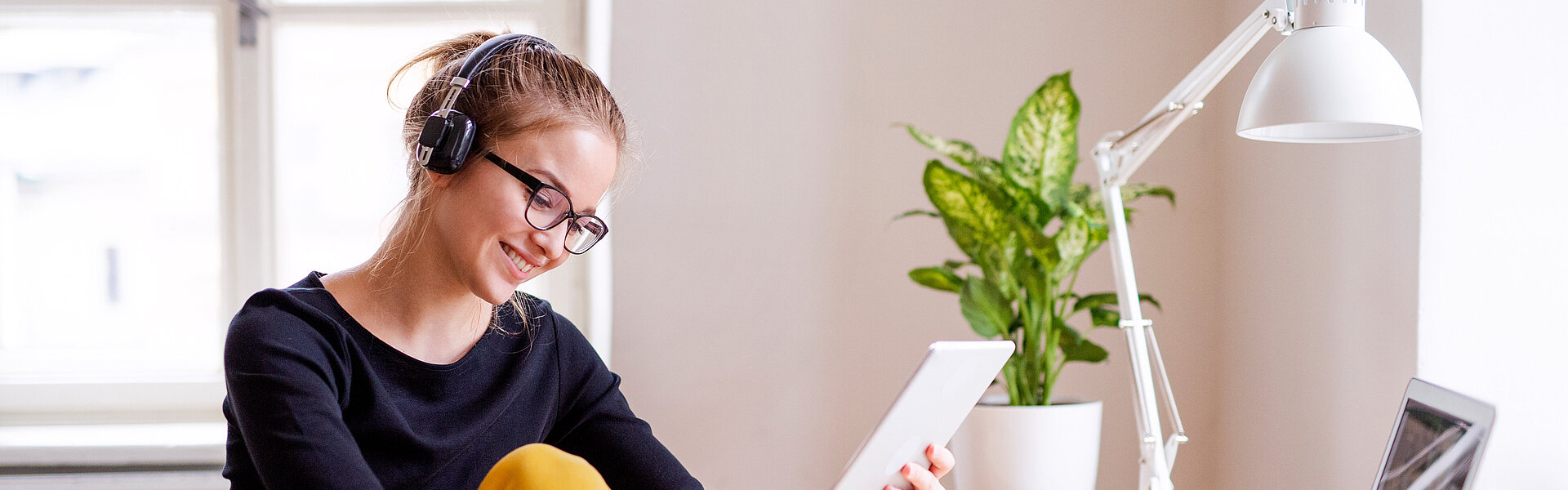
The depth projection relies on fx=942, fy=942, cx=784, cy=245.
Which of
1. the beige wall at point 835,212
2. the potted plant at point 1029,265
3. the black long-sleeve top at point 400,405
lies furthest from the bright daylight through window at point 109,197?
the potted plant at point 1029,265

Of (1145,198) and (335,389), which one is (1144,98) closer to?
(1145,198)

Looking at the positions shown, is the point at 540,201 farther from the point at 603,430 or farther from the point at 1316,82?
the point at 1316,82

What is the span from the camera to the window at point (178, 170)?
179cm

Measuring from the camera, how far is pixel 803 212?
1.67 metres

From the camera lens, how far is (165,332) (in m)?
1.87

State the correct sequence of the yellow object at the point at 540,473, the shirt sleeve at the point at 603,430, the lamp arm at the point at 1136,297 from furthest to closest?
the lamp arm at the point at 1136,297 < the shirt sleeve at the point at 603,430 < the yellow object at the point at 540,473

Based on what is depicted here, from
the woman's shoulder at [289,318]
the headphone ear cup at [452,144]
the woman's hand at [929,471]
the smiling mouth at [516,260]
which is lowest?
the woman's hand at [929,471]

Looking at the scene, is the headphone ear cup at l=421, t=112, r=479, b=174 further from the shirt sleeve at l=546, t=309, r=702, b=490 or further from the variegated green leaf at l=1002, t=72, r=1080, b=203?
the variegated green leaf at l=1002, t=72, r=1080, b=203

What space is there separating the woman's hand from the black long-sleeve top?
0.75 ft

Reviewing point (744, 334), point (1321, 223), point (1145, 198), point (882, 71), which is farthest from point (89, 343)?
point (1321, 223)

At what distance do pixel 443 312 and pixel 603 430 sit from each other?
19 centimetres

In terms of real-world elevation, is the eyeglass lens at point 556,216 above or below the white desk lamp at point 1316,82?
below

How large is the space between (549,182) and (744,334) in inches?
37.5

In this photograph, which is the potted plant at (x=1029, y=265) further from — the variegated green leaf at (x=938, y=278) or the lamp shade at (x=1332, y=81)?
the lamp shade at (x=1332, y=81)
